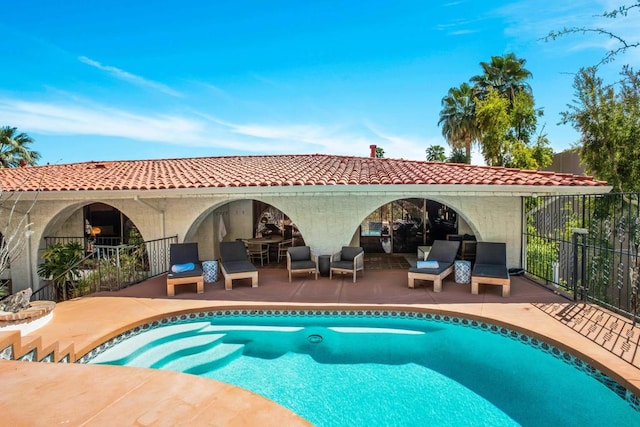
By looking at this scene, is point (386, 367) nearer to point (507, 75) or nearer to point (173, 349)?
point (173, 349)

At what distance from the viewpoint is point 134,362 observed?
6.79 meters

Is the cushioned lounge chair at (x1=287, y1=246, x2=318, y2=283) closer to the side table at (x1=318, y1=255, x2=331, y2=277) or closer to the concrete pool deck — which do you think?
the side table at (x1=318, y1=255, x2=331, y2=277)

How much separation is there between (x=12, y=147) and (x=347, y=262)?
3936cm

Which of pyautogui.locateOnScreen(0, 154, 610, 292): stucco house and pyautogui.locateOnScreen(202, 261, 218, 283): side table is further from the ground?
pyautogui.locateOnScreen(0, 154, 610, 292): stucco house

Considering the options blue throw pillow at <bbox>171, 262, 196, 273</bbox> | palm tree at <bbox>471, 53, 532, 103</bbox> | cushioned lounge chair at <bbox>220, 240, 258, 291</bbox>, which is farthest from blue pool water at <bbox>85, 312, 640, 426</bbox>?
palm tree at <bbox>471, 53, 532, 103</bbox>

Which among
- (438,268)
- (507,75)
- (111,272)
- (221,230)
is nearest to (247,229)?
(221,230)

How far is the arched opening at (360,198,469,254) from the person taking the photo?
17219 mm

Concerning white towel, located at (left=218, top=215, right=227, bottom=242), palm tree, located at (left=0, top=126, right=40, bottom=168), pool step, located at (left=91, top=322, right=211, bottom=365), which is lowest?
pool step, located at (left=91, top=322, right=211, bottom=365)

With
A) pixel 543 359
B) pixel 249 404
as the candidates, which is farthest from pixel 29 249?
pixel 543 359

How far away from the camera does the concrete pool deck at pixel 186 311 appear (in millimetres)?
3127

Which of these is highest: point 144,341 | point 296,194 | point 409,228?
point 296,194

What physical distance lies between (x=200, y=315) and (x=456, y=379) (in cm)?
619

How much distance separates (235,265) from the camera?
11.3 meters

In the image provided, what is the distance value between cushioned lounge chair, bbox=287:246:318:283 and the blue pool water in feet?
9.56
